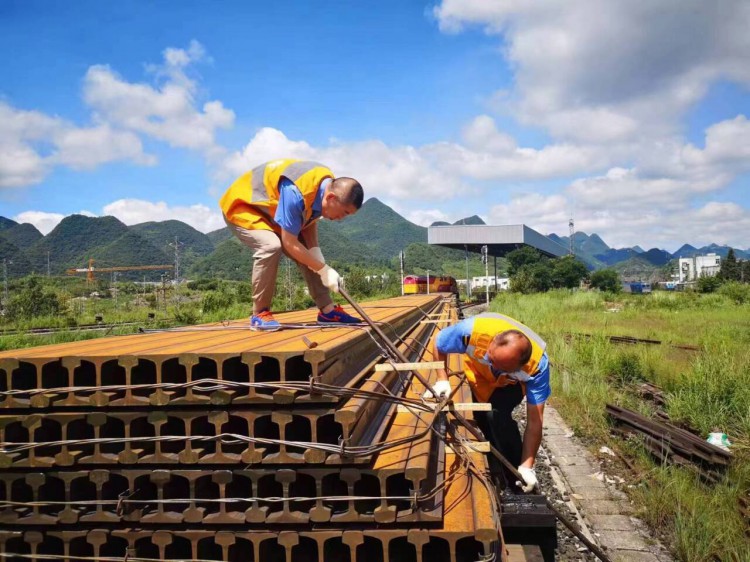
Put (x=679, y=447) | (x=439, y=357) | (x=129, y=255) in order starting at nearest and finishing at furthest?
→ (x=439, y=357) → (x=679, y=447) → (x=129, y=255)

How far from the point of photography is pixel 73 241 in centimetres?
11838

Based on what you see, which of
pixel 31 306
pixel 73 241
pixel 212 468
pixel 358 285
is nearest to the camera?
pixel 212 468

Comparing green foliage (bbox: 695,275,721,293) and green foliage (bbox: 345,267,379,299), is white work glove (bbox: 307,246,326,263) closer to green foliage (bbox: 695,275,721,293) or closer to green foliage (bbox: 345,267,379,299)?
green foliage (bbox: 345,267,379,299)

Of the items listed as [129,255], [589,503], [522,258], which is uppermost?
[129,255]

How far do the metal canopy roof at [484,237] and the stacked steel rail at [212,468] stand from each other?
43.8 metres

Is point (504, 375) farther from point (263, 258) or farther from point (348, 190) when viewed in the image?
point (263, 258)

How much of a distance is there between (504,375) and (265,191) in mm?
2013

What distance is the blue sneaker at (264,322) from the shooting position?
3.45 meters

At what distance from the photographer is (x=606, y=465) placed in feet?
16.7

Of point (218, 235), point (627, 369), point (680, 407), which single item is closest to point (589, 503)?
point (680, 407)

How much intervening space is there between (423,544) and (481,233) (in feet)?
158

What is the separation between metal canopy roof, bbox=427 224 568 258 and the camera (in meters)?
46.2

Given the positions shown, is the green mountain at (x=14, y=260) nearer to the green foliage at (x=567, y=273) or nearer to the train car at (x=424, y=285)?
the train car at (x=424, y=285)

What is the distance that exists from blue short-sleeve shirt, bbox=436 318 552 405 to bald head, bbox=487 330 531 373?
0.22 meters
